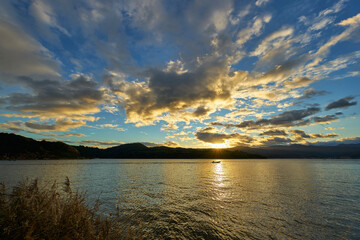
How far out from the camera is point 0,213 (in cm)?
1005

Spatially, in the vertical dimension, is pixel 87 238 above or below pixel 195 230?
above

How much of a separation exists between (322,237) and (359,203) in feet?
69.2

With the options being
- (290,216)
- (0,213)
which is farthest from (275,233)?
(0,213)

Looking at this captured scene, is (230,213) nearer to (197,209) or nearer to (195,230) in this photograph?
(197,209)

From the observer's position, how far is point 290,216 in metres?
22.8

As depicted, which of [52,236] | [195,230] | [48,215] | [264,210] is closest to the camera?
[52,236]

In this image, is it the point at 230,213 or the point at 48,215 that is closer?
the point at 48,215

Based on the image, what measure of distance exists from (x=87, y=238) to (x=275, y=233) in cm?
1777

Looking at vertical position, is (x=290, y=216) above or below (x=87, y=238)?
below

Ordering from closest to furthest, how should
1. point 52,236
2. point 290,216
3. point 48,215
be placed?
point 52,236 < point 48,215 < point 290,216

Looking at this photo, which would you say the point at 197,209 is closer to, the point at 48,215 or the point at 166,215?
the point at 166,215

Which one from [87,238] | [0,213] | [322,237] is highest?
[0,213]

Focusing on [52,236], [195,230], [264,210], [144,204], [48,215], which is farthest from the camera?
[144,204]

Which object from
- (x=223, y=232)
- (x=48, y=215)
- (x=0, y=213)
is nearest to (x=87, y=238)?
(x=48, y=215)
